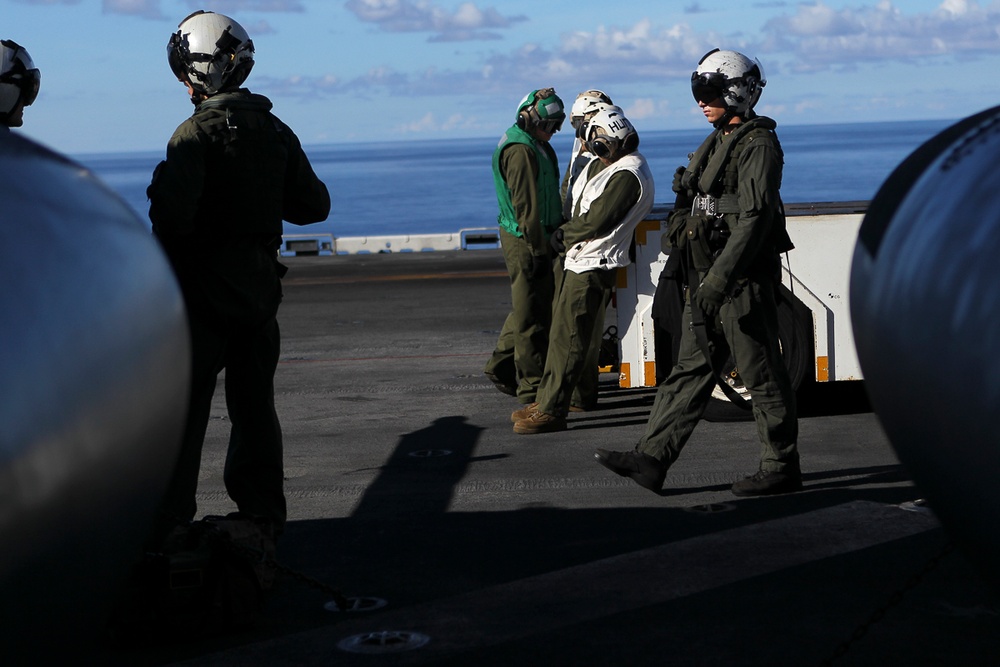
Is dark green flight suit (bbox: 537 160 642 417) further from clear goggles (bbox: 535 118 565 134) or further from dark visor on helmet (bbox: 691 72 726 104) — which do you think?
dark visor on helmet (bbox: 691 72 726 104)

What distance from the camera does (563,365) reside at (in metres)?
8.07

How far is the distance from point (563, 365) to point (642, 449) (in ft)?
5.40

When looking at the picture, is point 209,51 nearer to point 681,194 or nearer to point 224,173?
point 224,173

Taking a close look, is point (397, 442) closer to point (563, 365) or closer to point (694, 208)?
point (563, 365)

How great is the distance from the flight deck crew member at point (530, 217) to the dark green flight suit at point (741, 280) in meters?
2.13

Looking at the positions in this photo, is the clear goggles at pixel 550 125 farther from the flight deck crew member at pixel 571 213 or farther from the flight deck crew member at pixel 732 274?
the flight deck crew member at pixel 732 274

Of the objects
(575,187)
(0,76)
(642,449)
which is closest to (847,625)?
(642,449)

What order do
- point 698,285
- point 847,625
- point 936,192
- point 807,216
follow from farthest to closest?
point 807,216 < point 698,285 < point 847,625 < point 936,192

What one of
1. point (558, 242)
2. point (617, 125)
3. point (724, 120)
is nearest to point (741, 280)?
point (724, 120)

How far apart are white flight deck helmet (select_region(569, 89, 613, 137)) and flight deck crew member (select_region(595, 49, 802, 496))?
208cm

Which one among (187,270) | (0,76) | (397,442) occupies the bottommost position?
(397,442)

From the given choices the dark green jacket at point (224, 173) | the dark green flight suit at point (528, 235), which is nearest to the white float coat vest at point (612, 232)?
the dark green flight suit at point (528, 235)

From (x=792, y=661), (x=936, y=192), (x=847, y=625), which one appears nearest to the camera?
(x=936, y=192)

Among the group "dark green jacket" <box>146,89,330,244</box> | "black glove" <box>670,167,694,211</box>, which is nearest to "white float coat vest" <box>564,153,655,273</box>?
"black glove" <box>670,167,694,211</box>
